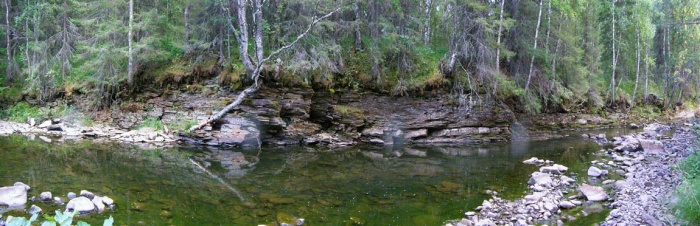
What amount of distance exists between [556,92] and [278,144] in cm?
1626

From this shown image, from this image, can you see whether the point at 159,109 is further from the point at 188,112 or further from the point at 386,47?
the point at 386,47

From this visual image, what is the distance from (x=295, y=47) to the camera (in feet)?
59.1

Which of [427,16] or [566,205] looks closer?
[566,205]

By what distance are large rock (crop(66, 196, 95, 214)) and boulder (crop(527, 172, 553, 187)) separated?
9.86 metres

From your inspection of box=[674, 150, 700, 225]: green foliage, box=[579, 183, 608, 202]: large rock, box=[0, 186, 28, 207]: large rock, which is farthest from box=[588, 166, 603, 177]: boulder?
box=[0, 186, 28, 207]: large rock

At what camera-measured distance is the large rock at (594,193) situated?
328 inches

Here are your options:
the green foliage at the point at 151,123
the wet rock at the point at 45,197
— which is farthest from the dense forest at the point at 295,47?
the wet rock at the point at 45,197

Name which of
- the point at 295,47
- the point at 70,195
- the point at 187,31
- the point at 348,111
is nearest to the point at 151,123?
the point at 187,31

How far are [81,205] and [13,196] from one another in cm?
136

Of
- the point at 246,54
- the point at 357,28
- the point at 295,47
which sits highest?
the point at 357,28

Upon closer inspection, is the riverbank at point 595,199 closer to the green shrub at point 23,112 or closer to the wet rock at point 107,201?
the wet rock at point 107,201

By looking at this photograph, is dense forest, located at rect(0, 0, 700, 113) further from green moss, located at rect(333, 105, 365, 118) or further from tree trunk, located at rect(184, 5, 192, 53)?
green moss, located at rect(333, 105, 365, 118)

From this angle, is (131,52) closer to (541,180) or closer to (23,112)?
(23,112)

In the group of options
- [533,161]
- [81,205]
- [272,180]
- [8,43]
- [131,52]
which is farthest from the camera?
[8,43]
